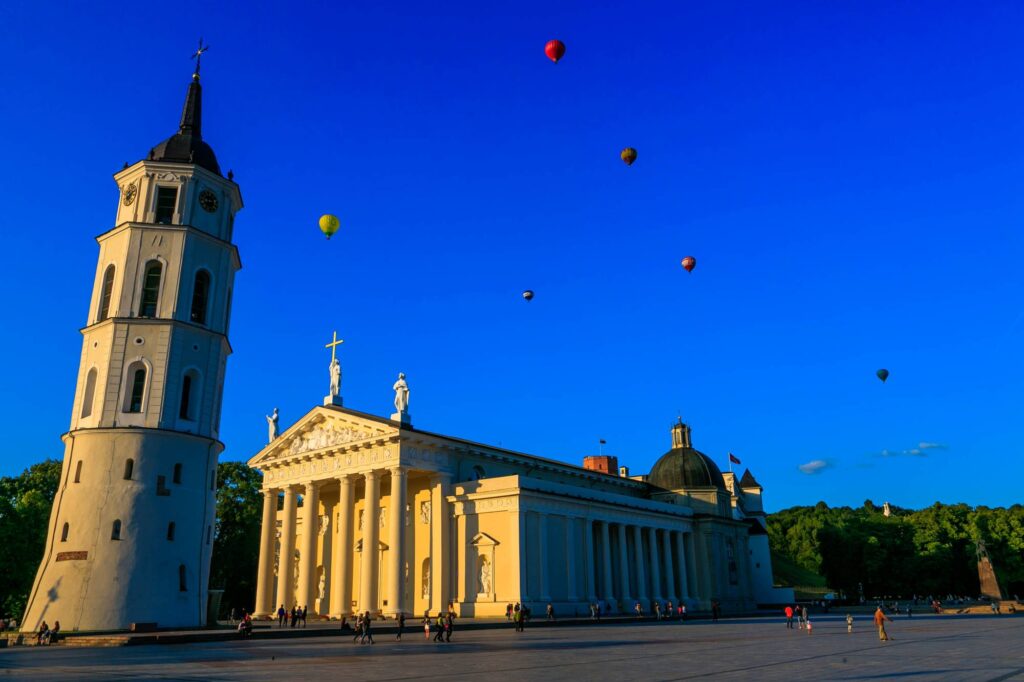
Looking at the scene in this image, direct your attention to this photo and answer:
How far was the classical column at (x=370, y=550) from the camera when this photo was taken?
47.2 metres

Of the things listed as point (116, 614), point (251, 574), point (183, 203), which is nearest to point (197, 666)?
point (116, 614)

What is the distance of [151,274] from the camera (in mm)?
39031

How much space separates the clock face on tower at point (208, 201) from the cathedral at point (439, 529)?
16095 mm

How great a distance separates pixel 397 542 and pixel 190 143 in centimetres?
2529

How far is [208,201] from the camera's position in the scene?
136 ft

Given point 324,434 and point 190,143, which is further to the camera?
point 324,434

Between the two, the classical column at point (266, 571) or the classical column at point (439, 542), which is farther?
the classical column at point (266, 571)

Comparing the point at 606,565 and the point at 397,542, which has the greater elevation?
the point at 397,542

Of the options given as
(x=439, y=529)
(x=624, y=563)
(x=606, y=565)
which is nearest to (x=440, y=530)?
(x=439, y=529)

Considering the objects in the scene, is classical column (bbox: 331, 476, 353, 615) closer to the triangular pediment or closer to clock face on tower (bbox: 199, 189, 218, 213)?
the triangular pediment

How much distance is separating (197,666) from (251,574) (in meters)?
56.1

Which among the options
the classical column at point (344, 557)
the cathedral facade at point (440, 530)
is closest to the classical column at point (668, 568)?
the cathedral facade at point (440, 530)

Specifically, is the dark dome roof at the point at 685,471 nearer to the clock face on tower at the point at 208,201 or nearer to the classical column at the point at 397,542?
the classical column at the point at 397,542

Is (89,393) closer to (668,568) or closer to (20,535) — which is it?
(20,535)
